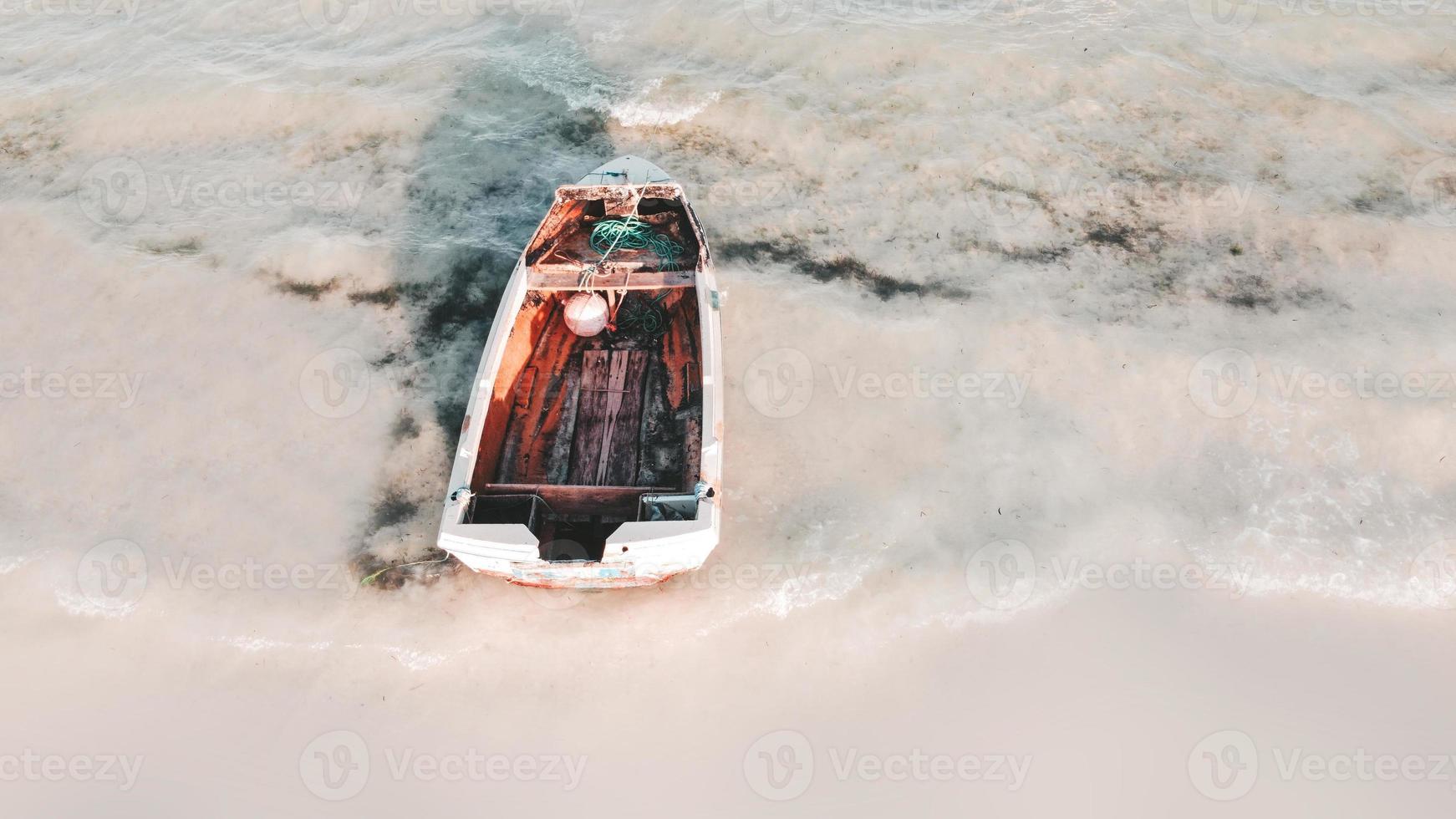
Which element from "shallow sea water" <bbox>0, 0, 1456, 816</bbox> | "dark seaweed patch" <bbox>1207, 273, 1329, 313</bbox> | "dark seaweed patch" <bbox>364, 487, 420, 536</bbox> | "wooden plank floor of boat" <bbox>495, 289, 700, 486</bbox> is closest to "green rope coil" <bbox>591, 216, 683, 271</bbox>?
"wooden plank floor of boat" <bbox>495, 289, 700, 486</bbox>

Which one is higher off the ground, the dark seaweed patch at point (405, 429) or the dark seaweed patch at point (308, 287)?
the dark seaweed patch at point (308, 287)

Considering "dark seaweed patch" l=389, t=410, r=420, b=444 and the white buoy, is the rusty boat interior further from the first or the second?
"dark seaweed patch" l=389, t=410, r=420, b=444

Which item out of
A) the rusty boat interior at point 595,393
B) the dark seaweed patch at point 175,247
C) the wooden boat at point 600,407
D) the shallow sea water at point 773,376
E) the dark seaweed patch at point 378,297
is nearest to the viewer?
the wooden boat at point 600,407

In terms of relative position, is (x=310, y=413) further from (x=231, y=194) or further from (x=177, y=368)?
(x=231, y=194)

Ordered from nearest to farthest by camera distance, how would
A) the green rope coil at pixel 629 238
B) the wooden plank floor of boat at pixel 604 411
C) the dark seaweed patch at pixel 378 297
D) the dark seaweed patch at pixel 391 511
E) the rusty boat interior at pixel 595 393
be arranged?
1. the rusty boat interior at pixel 595 393
2. the wooden plank floor of boat at pixel 604 411
3. the dark seaweed patch at pixel 391 511
4. the green rope coil at pixel 629 238
5. the dark seaweed patch at pixel 378 297

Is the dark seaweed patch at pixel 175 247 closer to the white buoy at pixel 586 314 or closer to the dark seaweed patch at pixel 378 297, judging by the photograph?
the dark seaweed patch at pixel 378 297

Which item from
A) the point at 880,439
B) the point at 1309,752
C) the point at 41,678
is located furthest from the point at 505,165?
the point at 1309,752

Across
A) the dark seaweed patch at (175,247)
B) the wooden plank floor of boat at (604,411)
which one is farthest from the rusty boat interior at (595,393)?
the dark seaweed patch at (175,247)

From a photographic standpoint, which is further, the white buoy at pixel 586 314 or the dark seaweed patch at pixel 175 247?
the dark seaweed patch at pixel 175 247
